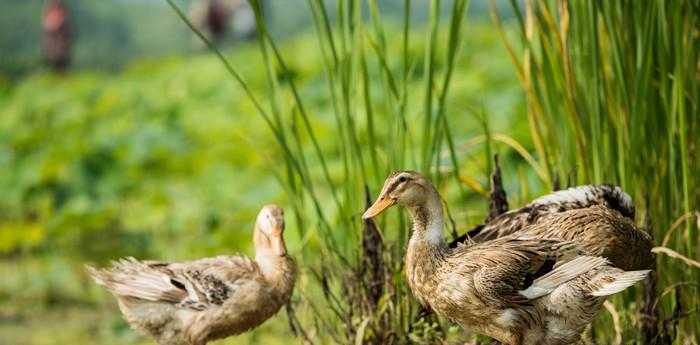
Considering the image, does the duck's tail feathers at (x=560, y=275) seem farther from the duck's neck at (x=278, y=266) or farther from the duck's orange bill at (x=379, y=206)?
the duck's neck at (x=278, y=266)

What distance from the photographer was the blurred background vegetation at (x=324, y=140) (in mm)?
3988

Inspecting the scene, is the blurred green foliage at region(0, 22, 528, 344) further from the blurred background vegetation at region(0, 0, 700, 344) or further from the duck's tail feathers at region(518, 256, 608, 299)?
the duck's tail feathers at region(518, 256, 608, 299)

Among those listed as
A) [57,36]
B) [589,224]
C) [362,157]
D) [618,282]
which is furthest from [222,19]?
[618,282]

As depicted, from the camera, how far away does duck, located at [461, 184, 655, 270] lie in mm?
3539

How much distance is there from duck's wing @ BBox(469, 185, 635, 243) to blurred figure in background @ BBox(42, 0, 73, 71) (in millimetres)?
12633

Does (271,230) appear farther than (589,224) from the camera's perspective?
Yes

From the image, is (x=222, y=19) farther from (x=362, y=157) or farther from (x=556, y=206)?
(x=556, y=206)

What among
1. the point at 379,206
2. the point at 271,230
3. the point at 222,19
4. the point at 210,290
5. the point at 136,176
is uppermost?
the point at 379,206

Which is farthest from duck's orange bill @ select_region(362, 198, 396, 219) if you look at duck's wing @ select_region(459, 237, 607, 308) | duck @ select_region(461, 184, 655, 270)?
duck @ select_region(461, 184, 655, 270)

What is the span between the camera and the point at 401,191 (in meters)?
3.33

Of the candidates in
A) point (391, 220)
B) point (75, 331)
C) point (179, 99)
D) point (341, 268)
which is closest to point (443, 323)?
point (341, 268)

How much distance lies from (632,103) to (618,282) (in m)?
0.96

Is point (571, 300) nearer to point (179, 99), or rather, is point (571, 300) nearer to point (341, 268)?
point (341, 268)

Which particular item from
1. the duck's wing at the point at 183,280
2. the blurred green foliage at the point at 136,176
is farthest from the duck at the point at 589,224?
the blurred green foliage at the point at 136,176
